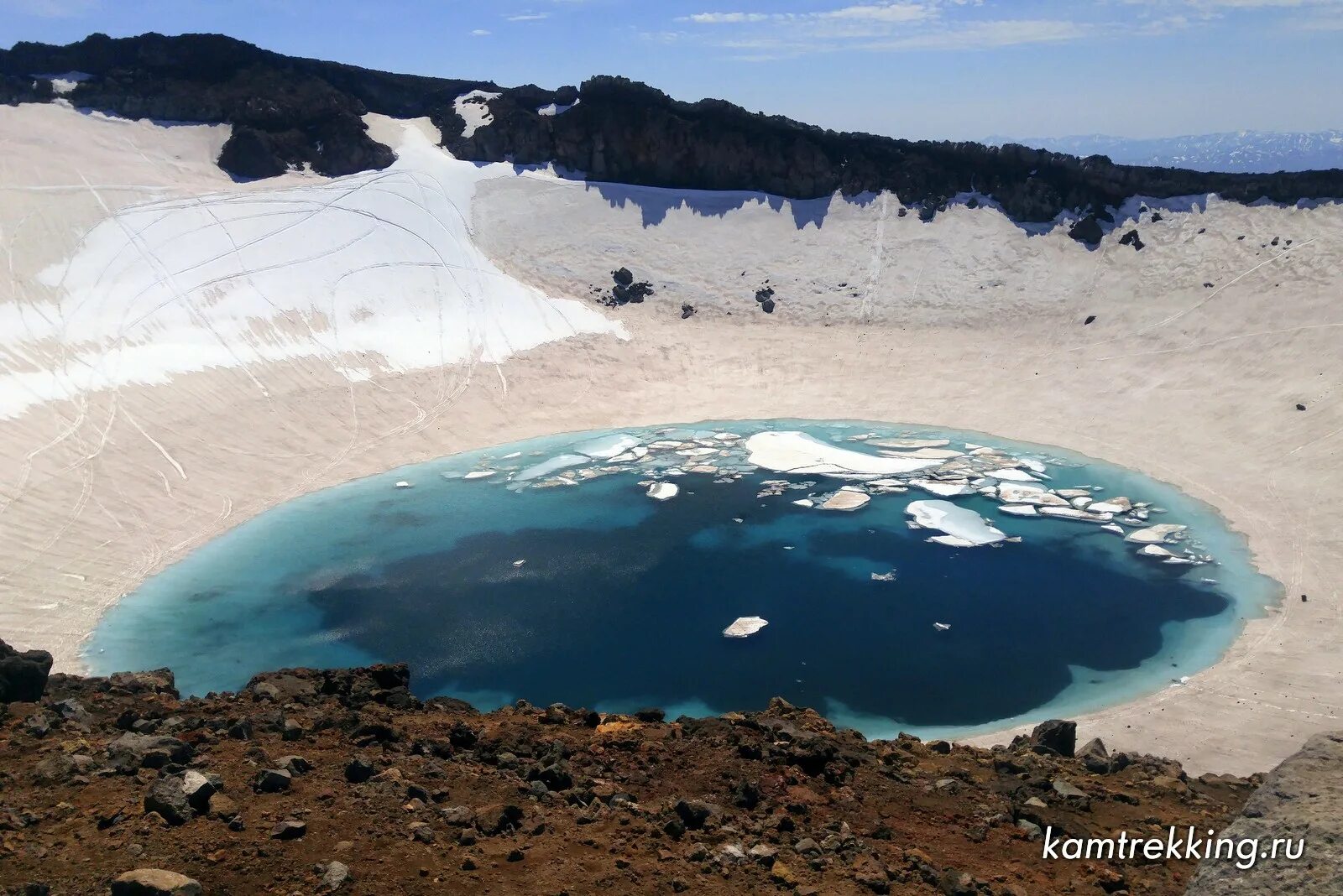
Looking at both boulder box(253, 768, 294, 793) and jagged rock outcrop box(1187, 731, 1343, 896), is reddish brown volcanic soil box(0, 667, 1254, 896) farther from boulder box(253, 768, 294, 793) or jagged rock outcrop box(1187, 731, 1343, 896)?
jagged rock outcrop box(1187, 731, 1343, 896)

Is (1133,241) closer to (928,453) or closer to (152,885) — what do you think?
(928,453)

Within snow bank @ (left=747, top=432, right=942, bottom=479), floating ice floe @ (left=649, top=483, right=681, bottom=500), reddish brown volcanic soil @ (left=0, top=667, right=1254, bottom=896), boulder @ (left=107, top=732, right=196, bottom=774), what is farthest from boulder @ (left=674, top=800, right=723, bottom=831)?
snow bank @ (left=747, top=432, right=942, bottom=479)

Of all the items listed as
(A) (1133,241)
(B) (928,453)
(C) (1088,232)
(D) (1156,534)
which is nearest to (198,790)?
(D) (1156,534)

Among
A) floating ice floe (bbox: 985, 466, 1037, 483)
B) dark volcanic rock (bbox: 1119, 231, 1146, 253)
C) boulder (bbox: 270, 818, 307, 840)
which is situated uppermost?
dark volcanic rock (bbox: 1119, 231, 1146, 253)

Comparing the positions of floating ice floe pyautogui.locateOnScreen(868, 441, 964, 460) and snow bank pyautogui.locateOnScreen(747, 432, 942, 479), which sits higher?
floating ice floe pyautogui.locateOnScreen(868, 441, 964, 460)

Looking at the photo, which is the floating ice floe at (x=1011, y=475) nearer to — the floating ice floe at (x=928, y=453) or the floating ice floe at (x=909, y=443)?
the floating ice floe at (x=928, y=453)
